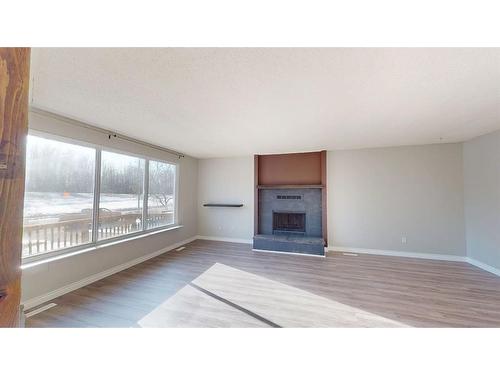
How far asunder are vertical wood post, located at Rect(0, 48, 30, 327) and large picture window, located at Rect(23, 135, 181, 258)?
251cm

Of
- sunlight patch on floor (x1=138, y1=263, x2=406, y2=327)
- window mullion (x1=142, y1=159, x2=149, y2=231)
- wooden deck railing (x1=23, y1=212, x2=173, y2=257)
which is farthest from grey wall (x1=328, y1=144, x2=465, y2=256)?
wooden deck railing (x1=23, y1=212, x2=173, y2=257)

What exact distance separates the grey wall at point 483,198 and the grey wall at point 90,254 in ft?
20.5

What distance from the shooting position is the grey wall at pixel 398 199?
416cm

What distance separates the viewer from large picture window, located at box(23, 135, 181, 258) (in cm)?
253

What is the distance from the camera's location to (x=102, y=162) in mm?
3297

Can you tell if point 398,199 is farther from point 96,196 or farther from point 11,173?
point 96,196

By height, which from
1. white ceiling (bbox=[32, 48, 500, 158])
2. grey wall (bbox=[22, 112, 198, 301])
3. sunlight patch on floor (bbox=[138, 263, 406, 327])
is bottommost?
sunlight patch on floor (bbox=[138, 263, 406, 327])

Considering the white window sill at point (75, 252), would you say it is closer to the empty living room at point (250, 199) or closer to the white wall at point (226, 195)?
the empty living room at point (250, 199)

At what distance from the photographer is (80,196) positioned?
299cm

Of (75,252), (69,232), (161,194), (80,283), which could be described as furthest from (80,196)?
(161,194)

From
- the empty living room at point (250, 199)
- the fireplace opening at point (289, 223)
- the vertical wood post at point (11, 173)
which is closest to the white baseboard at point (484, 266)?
the empty living room at point (250, 199)

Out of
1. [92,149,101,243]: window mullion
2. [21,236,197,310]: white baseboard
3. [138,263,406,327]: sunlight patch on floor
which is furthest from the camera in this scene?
[92,149,101,243]: window mullion

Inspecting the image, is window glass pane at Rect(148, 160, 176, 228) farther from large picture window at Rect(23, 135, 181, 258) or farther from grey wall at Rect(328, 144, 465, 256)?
grey wall at Rect(328, 144, 465, 256)
